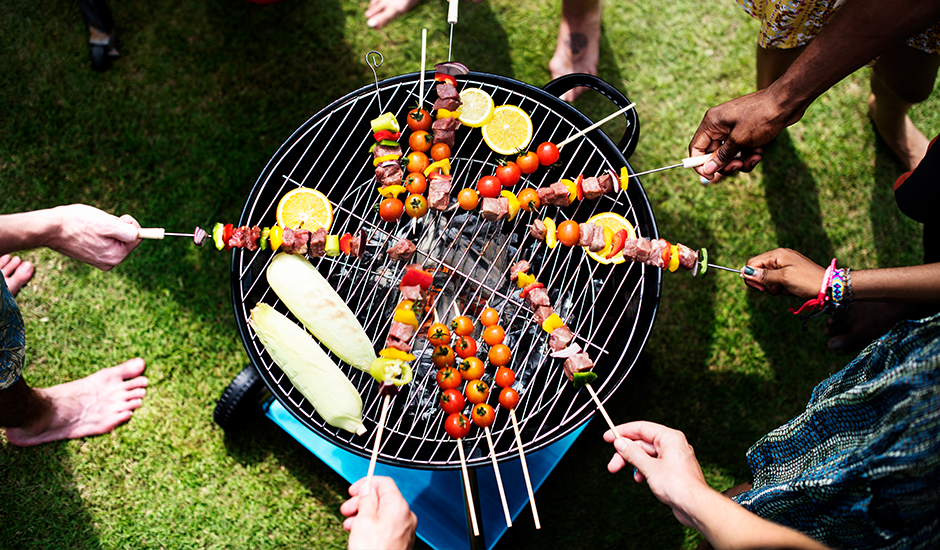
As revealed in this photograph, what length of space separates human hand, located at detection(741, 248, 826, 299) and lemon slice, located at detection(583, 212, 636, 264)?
57 centimetres

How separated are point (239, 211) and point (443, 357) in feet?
7.85

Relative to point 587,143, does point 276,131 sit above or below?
below

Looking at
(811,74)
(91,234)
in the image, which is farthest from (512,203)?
(91,234)

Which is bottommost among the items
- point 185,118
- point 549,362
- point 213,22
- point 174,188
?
point 549,362

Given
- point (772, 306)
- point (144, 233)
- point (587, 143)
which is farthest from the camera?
point (772, 306)

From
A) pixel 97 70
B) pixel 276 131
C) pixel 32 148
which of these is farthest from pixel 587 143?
pixel 32 148

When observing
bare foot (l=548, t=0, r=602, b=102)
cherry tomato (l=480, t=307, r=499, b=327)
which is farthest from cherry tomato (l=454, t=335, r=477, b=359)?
bare foot (l=548, t=0, r=602, b=102)

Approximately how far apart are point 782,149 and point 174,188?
4.87 meters

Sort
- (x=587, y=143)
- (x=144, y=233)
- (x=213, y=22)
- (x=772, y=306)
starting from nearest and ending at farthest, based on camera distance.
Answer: (x=144, y=233), (x=587, y=143), (x=772, y=306), (x=213, y=22)

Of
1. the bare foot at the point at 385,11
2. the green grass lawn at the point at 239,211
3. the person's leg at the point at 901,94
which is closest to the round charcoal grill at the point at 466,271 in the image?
the bare foot at the point at 385,11

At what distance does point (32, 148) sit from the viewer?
4.04 m

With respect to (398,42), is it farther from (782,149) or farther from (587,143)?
(782,149)

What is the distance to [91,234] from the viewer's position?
8.21ft

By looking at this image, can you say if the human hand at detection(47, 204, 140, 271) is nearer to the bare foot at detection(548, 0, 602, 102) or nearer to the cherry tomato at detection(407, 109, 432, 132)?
the cherry tomato at detection(407, 109, 432, 132)
